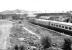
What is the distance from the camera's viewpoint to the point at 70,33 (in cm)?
1510

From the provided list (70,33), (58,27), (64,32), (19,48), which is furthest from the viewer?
(58,27)

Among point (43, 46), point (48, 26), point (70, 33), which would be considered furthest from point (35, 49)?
point (48, 26)

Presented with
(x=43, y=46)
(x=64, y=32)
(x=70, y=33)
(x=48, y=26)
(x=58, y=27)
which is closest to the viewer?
(x=43, y=46)

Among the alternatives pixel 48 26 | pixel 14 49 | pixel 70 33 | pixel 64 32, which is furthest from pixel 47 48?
pixel 48 26

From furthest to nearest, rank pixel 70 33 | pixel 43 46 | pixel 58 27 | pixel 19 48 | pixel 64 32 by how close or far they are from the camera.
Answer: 1. pixel 58 27
2. pixel 64 32
3. pixel 70 33
4. pixel 43 46
5. pixel 19 48

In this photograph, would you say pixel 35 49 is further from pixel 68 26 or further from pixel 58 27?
pixel 58 27

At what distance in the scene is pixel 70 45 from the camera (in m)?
10.3

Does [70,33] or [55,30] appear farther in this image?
[55,30]

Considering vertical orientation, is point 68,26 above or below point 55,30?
above

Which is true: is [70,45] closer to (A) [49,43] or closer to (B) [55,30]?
(A) [49,43]

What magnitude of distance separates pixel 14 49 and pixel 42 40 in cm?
252

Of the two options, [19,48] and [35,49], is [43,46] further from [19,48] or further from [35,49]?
[19,48]

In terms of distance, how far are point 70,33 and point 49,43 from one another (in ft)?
14.8

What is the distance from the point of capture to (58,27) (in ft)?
61.8
